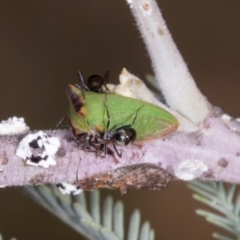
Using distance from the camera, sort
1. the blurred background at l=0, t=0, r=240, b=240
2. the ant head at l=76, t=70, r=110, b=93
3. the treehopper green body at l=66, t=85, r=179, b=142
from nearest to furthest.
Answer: the treehopper green body at l=66, t=85, r=179, b=142 → the ant head at l=76, t=70, r=110, b=93 → the blurred background at l=0, t=0, r=240, b=240

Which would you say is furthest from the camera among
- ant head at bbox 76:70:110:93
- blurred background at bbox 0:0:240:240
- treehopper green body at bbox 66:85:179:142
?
blurred background at bbox 0:0:240:240

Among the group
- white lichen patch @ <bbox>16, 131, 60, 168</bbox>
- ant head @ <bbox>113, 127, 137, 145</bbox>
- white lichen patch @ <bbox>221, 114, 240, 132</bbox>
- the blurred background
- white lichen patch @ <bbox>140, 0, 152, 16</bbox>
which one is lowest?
the blurred background

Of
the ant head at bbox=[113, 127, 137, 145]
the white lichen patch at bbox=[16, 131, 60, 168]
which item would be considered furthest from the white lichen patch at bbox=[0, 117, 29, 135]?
the ant head at bbox=[113, 127, 137, 145]

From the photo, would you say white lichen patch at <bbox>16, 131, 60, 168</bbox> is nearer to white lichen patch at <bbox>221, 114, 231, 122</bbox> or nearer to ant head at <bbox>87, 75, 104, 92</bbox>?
ant head at <bbox>87, 75, 104, 92</bbox>

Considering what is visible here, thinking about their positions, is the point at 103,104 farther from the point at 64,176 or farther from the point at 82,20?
the point at 82,20

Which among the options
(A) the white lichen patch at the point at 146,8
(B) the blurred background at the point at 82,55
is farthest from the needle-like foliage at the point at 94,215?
(B) the blurred background at the point at 82,55

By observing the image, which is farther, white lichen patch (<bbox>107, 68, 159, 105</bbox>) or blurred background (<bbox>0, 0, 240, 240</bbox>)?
blurred background (<bbox>0, 0, 240, 240</bbox>)

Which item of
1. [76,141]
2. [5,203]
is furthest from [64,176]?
[5,203]

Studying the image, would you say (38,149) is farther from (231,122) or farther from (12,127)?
(231,122)

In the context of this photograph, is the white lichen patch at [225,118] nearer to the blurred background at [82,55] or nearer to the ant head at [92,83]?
the ant head at [92,83]
